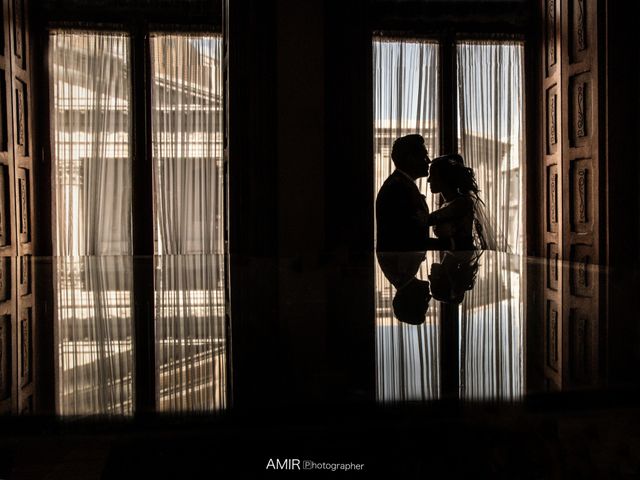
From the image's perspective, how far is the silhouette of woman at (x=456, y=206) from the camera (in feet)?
8.30

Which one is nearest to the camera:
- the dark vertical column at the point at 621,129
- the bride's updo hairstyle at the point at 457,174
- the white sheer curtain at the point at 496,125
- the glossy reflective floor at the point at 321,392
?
the glossy reflective floor at the point at 321,392

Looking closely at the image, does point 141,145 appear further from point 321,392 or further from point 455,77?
point 321,392

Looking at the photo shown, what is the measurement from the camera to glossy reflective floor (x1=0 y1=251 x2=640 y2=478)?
0.82 feet

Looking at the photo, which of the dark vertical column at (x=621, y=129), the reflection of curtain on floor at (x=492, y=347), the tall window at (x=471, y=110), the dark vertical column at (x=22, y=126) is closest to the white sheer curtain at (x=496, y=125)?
the tall window at (x=471, y=110)

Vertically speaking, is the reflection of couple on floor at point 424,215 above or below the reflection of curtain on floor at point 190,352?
above

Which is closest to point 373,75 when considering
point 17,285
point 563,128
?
point 563,128

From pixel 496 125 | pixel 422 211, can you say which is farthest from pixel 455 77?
pixel 422 211

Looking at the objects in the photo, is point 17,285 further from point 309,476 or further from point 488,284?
point 309,476

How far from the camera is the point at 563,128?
6.23 m

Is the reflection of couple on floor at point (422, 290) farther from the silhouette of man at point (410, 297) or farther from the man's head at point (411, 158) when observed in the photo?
the man's head at point (411, 158)

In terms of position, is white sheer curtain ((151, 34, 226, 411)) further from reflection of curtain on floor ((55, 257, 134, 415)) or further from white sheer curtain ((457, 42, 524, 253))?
reflection of curtain on floor ((55, 257, 134, 415))

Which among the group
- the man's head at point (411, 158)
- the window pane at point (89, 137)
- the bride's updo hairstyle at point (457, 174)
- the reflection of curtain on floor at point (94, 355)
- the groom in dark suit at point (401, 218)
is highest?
the window pane at point (89, 137)

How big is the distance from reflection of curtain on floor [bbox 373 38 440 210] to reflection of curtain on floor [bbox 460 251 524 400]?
19.3ft

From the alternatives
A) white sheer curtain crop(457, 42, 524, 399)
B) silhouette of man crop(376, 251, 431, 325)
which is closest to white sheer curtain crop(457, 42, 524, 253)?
white sheer curtain crop(457, 42, 524, 399)
